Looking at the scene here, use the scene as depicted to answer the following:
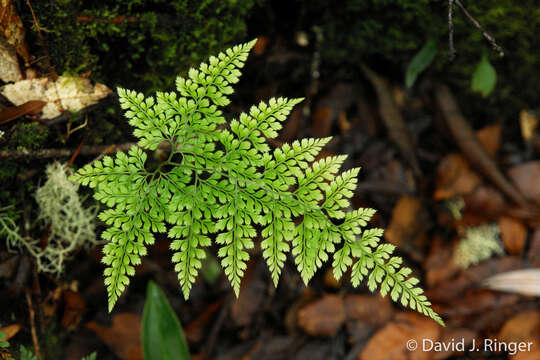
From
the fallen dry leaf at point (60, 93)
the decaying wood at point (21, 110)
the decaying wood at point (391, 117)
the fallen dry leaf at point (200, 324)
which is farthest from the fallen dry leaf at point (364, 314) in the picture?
the decaying wood at point (21, 110)

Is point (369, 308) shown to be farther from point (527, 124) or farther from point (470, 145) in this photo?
point (527, 124)

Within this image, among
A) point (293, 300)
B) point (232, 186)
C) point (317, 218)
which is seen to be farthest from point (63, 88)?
point (293, 300)

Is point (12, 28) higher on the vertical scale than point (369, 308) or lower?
higher

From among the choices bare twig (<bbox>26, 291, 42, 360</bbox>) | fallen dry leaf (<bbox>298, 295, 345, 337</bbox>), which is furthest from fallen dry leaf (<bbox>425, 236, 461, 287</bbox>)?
bare twig (<bbox>26, 291, 42, 360</bbox>)

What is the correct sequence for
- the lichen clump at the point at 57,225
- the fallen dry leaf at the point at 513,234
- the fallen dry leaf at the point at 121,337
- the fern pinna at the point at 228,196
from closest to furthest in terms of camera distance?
1. the fern pinna at the point at 228,196
2. the lichen clump at the point at 57,225
3. the fallen dry leaf at the point at 121,337
4. the fallen dry leaf at the point at 513,234

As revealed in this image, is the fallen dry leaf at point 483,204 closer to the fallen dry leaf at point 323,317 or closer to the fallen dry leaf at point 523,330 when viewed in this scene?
the fallen dry leaf at point 523,330

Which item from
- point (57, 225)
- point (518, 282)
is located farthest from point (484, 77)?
point (57, 225)

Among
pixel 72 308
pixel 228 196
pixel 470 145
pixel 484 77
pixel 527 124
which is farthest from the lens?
pixel 527 124
